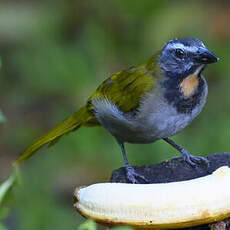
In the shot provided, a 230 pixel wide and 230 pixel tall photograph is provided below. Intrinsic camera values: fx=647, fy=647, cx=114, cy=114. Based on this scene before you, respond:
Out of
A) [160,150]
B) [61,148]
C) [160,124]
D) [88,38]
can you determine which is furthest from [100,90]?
[88,38]

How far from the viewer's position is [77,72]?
5.75 m

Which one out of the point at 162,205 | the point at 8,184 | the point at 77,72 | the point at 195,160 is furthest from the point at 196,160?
the point at 77,72

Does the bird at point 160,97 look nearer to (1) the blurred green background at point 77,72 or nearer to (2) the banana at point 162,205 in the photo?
(2) the banana at point 162,205

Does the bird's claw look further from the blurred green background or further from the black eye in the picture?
the blurred green background

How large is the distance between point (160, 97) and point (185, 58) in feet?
0.82

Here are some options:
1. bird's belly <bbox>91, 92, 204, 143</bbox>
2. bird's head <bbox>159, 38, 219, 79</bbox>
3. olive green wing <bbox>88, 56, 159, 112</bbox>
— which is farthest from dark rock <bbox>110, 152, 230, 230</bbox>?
bird's head <bbox>159, 38, 219, 79</bbox>

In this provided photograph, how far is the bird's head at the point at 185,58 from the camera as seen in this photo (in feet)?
10.9

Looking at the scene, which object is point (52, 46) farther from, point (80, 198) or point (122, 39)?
point (80, 198)

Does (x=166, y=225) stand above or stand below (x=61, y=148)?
below

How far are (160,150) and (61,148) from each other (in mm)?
915

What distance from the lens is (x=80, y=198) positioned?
265cm

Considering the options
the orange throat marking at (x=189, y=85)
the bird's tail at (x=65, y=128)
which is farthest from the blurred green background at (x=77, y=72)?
the orange throat marking at (x=189, y=85)

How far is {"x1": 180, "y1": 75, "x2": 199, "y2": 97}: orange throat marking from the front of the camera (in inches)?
135

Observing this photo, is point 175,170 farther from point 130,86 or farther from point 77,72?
point 77,72
